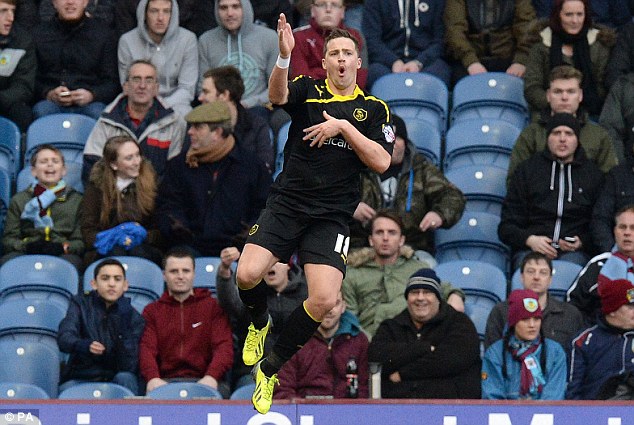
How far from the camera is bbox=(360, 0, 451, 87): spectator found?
540 inches

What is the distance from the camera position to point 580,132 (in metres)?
12.4

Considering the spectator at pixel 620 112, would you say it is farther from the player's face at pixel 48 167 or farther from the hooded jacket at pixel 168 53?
the player's face at pixel 48 167

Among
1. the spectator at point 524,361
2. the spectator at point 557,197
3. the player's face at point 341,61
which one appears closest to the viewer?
the player's face at point 341,61

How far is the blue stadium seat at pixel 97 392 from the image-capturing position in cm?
1071

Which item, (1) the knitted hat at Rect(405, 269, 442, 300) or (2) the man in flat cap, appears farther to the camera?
(2) the man in flat cap

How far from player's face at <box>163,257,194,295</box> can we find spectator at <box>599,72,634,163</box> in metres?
3.75

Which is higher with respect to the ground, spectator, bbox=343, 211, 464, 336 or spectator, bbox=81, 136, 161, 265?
spectator, bbox=81, 136, 161, 265

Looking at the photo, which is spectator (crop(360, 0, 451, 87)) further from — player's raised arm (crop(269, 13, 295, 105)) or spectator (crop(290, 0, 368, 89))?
player's raised arm (crop(269, 13, 295, 105))

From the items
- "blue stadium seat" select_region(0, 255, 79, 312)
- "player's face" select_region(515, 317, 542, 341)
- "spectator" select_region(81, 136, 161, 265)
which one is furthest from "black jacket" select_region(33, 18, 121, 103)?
"player's face" select_region(515, 317, 542, 341)

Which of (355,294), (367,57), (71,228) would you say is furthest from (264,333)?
(367,57)

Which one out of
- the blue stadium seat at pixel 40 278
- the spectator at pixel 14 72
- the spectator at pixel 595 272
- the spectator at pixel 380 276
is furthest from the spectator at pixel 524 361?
the spectator at pixel 14 72

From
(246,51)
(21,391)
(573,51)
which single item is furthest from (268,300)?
(573,51)

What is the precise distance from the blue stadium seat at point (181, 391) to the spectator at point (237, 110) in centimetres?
236

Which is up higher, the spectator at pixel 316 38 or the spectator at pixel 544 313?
the spectator at pixel 316 38
